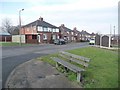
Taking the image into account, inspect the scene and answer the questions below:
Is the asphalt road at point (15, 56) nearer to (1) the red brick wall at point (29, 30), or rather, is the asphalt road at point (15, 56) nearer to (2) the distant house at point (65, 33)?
(1) the red brick wall at point (29, 30)

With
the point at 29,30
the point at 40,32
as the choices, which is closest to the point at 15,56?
the point at 40,32

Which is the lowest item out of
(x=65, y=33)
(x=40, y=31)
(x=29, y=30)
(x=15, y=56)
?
(x=15, y=56)

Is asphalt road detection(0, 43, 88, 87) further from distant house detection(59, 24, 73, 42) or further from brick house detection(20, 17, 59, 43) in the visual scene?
distant house detection(59, 24, 73, 42)

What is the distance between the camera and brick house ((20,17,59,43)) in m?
57.2

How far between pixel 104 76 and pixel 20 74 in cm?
390

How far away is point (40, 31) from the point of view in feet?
194

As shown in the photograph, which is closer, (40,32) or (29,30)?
(40,32)

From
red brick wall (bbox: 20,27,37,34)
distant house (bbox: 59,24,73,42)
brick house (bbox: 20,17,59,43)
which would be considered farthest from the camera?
distant house (bbox: 59,24,73,42)

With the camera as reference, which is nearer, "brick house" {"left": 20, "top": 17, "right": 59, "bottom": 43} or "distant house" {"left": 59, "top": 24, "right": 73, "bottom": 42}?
"brick house" {"left": 20, "top": 17, "right": 59, "bottom": 43}

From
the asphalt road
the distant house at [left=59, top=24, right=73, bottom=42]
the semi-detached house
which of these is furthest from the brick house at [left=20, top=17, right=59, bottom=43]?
the asphalt road

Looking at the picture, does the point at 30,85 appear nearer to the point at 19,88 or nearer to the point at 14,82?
Answer: the point at 19,88

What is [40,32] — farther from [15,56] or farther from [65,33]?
[15,56]

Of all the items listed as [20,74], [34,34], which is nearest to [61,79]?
[20,74]

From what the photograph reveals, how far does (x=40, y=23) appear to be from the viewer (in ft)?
200
